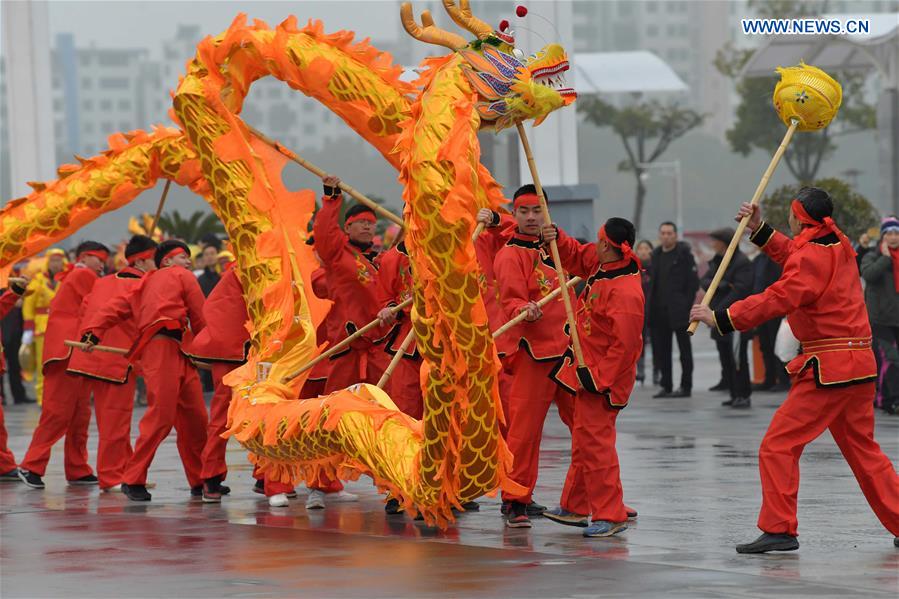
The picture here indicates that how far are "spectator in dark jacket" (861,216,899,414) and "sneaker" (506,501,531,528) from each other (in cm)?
663

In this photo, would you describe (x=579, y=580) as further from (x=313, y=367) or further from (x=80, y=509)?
(x=80, y=509)

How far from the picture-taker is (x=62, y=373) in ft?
38.0

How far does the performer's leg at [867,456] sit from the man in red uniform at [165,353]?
4.50 meters

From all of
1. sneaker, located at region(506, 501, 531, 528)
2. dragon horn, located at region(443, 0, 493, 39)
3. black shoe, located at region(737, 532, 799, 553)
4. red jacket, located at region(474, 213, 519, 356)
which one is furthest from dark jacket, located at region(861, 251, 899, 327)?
dragon horn, located at region(443, 0, 493, 39)

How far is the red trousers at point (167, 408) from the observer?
10.3m

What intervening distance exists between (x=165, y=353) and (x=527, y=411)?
9.04ft

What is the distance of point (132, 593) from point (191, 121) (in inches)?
147

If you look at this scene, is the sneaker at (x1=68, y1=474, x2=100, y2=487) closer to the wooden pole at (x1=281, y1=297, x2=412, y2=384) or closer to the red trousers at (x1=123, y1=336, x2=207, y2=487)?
the red trousers at (x1=123, y1=336, x2=207, y2=487)

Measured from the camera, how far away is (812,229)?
7.74 metres

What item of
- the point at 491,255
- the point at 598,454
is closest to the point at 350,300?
the point at 491,255

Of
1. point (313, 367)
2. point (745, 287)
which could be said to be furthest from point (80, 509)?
point (745, 287)

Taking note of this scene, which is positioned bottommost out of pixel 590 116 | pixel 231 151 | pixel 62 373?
pixel 62 373

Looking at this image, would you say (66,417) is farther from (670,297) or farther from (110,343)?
(670,297)

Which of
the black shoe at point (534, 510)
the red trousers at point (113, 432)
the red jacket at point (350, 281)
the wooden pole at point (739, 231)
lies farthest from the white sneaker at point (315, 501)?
the wooden pole at point (739, 231)
